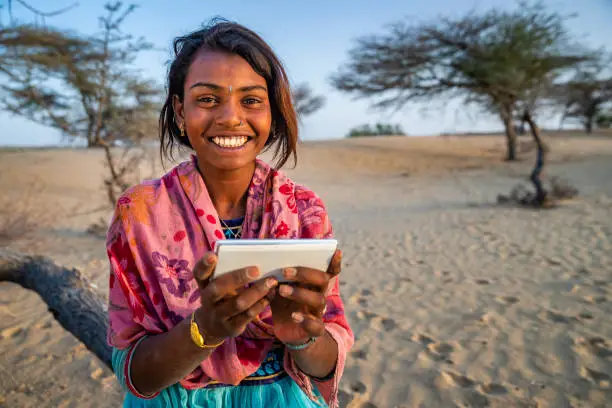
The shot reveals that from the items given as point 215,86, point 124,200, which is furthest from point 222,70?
point 124,200

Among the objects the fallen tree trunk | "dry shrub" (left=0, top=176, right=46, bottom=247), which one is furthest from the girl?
"dry shrub" (left=0, top=176, right=46, bottom=247)

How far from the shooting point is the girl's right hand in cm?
94

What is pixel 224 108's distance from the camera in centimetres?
129

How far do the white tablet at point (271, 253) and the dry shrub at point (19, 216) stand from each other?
7.14 meters

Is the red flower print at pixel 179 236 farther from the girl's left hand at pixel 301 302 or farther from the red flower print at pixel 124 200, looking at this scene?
the girl's left hand at pixel 301 302

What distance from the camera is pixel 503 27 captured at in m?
13.2

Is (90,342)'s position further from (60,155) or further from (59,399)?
(60,155)

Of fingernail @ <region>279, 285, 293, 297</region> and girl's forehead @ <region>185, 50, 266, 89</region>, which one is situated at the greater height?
girl's forehead @ <region>185, 50, 266, 89</region>

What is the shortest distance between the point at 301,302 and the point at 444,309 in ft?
10.7

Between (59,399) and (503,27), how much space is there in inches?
580

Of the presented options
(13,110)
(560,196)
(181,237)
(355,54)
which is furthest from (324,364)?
(355,54)

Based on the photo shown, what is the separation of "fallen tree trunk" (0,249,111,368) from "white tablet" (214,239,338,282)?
1543mm

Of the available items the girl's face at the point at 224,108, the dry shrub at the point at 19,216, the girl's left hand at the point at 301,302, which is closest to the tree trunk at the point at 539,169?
the girl's face at the point at 224,108

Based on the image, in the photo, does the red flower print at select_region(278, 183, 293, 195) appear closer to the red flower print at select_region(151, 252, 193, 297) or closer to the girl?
the girl
